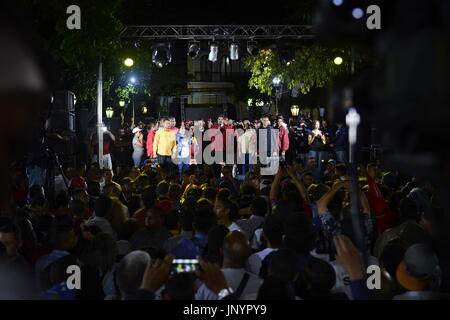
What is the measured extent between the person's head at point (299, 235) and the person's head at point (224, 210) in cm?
134

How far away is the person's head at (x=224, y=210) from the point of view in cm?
577

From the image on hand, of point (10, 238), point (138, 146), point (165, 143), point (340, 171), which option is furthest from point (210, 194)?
point (138, 146)

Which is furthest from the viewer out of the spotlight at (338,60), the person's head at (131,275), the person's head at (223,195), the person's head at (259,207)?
the spotlight at (338,60)

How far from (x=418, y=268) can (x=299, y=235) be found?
1.03 metres

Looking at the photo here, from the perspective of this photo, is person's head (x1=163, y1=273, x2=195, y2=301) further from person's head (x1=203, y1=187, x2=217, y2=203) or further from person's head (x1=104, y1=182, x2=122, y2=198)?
person's head (x1=104, y1=182, x2=122, y2=198)

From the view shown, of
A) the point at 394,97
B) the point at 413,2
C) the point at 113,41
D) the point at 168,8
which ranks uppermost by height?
the point at 168,8

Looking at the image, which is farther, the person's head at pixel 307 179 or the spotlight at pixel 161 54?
the spotlight at pixel 161 54

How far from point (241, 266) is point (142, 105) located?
1489 inches

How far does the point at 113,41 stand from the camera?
573 inches

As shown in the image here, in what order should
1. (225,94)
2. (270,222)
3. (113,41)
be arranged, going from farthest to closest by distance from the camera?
(225,94) → (113,41) → (270,222)

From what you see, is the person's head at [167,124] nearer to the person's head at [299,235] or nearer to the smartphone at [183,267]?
the person's head at [299,235]

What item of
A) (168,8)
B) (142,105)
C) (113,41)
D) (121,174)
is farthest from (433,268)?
(168,8)

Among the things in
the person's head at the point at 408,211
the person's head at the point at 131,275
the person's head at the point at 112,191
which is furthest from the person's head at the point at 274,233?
the person's head at the point at 112,191

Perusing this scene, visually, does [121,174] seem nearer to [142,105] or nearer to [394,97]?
[394,97]
